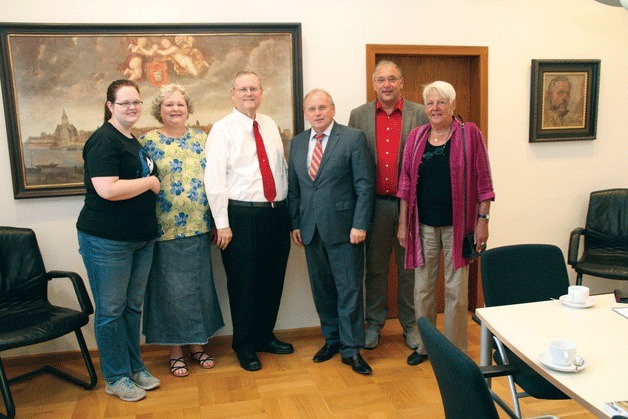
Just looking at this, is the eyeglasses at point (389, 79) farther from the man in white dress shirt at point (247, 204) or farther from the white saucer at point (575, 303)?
the white saucer at point (575, 303)

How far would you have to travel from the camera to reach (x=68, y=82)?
3143 mm

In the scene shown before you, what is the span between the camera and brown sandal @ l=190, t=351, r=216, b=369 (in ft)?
10.4

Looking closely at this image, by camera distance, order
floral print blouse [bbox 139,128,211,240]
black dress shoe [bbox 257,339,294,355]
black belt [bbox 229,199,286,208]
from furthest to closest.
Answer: black dress shoe [bbox 257,339,294,355], black belt [bbox 229,199,286,208], floral print blouse [bbox 139,128,211,240]

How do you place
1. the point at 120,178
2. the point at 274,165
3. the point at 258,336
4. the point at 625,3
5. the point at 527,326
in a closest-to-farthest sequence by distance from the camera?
the point at 625,3 < the point at 527,326 < the point at 120,178 < the point at 274,165 < the point at 258,336

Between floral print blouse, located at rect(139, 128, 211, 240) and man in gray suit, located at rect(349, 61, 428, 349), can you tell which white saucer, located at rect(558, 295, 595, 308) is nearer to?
man in gray suit, located at rect(349, 61, 428, 349)

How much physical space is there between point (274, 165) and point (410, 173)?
76 cm

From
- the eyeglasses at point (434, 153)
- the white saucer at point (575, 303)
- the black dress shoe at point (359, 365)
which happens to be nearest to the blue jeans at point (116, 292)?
the black dress shoe at point (359, 365)

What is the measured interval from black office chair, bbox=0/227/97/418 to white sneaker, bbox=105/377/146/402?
206mm

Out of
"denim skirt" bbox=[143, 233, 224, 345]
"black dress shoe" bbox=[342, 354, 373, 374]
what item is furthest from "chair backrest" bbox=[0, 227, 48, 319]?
"black dress shoe" bbox=[342, 354, 373, 374]

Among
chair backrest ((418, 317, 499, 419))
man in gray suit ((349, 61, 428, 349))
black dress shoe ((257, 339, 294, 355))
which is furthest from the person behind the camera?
black dress shoe ((257, 339, 294, 355))

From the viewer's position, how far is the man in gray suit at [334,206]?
2.94 metres

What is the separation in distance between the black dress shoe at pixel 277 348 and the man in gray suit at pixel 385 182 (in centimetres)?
48

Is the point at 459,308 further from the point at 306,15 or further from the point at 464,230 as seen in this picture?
the point at 306,15

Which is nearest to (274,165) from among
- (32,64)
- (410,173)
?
(410,173)
